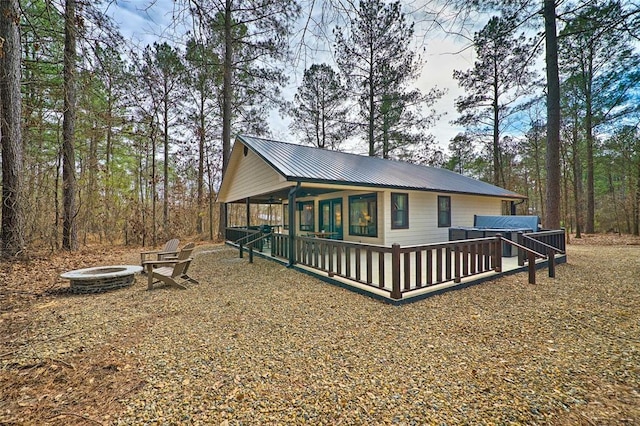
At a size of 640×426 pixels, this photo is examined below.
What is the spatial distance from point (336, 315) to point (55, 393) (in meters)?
2.79

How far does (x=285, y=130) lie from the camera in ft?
56.2

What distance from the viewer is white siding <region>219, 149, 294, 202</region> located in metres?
8.15

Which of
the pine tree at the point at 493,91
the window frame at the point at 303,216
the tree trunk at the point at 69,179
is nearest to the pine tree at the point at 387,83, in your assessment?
the pine tree at the point at 493,91

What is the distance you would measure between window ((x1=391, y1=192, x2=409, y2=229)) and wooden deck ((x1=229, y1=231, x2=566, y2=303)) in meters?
2.63

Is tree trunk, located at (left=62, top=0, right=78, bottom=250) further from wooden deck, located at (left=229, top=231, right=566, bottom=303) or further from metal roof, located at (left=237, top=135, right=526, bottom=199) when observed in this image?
wooden deck, located at (left=229, top=231, right=566, bottom=303)

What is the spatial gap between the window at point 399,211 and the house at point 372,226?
0.11ft

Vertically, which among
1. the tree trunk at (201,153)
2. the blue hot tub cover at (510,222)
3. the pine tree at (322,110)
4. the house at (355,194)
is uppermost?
the pine tree at (322,110)

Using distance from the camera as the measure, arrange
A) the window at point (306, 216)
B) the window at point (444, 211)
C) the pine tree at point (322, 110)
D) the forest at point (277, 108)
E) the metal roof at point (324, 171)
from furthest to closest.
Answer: the pine tree at point (322, 110)
the window at point (306, 216)
the window at point (444, 211)
the metal roof at point (324, 171)
the forest at point (277, 108)

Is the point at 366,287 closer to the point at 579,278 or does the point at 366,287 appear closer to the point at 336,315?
the point at 336,315

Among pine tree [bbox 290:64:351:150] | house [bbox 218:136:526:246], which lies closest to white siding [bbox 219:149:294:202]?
house [bbox 218:136:526:246]

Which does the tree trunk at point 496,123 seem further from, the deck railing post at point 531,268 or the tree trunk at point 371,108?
the deck railing post at point 531,268

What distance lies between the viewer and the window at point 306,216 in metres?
12.1

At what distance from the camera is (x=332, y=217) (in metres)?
10.8

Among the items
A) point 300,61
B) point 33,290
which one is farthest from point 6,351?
point 300,61
